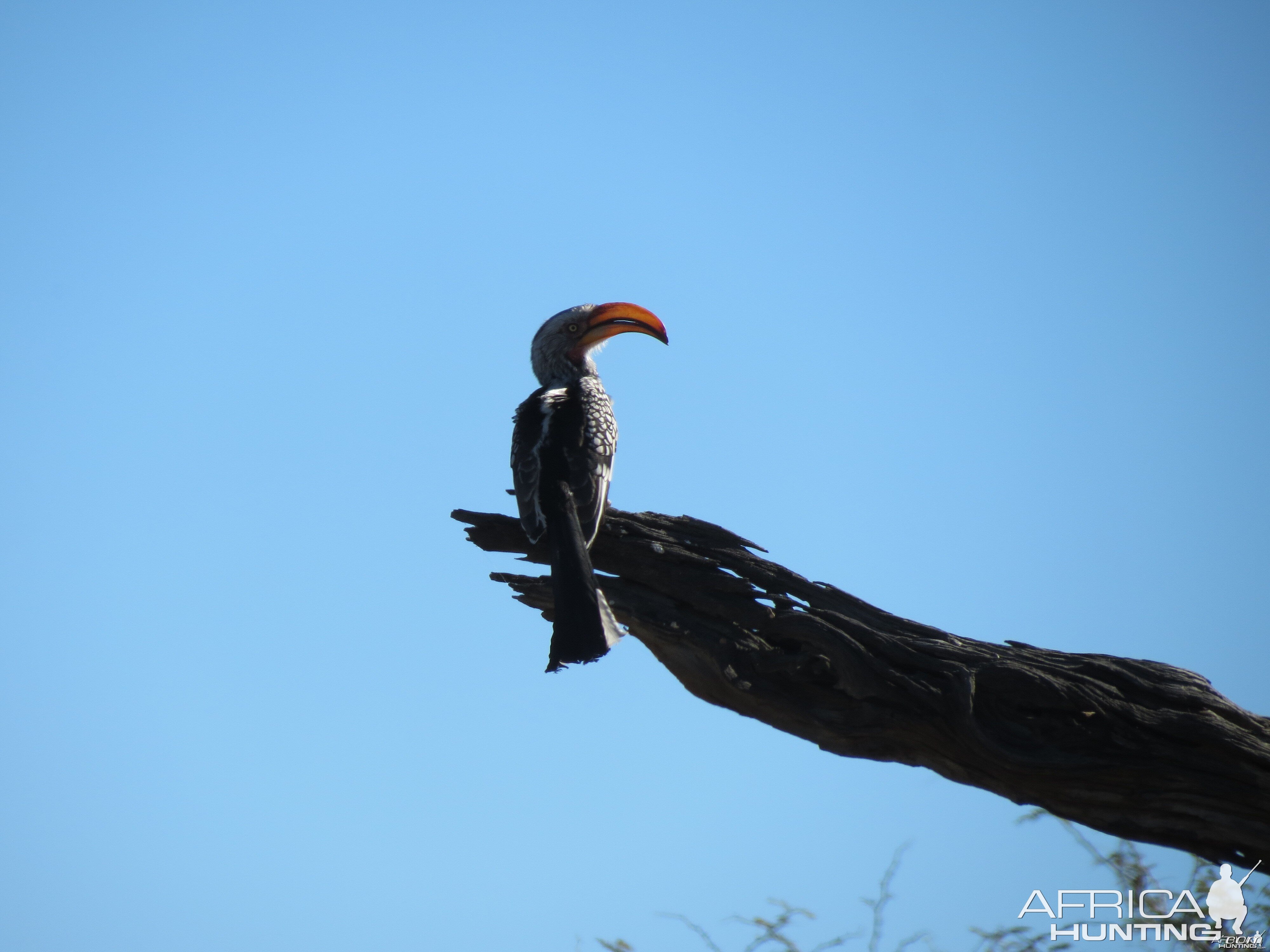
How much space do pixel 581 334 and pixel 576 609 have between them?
2573 millimetres

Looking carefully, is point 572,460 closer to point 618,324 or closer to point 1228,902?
point 618,324

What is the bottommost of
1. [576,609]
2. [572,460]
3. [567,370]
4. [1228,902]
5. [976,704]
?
[1228,902]

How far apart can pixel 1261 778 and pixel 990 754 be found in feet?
3.33

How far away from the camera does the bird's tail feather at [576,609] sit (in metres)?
4.98

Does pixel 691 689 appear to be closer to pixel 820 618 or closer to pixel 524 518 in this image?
pixel 820 618

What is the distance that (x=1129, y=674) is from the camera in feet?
15.4

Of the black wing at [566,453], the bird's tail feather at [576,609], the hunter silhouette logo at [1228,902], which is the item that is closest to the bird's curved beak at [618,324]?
the black wing at [566,453]

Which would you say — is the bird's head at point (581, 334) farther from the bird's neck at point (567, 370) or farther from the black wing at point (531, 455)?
the black wing at point (531, 455)

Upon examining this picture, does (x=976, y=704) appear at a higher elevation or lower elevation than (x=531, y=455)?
lower

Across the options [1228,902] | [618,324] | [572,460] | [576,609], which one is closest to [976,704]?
[1228,902]

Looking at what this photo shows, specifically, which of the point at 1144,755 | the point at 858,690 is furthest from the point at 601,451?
the point at 1144,755

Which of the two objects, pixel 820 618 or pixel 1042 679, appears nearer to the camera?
pixel 1042 679

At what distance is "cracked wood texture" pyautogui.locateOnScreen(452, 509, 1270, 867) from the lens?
14.5 ft

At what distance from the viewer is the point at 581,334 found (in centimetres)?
714
